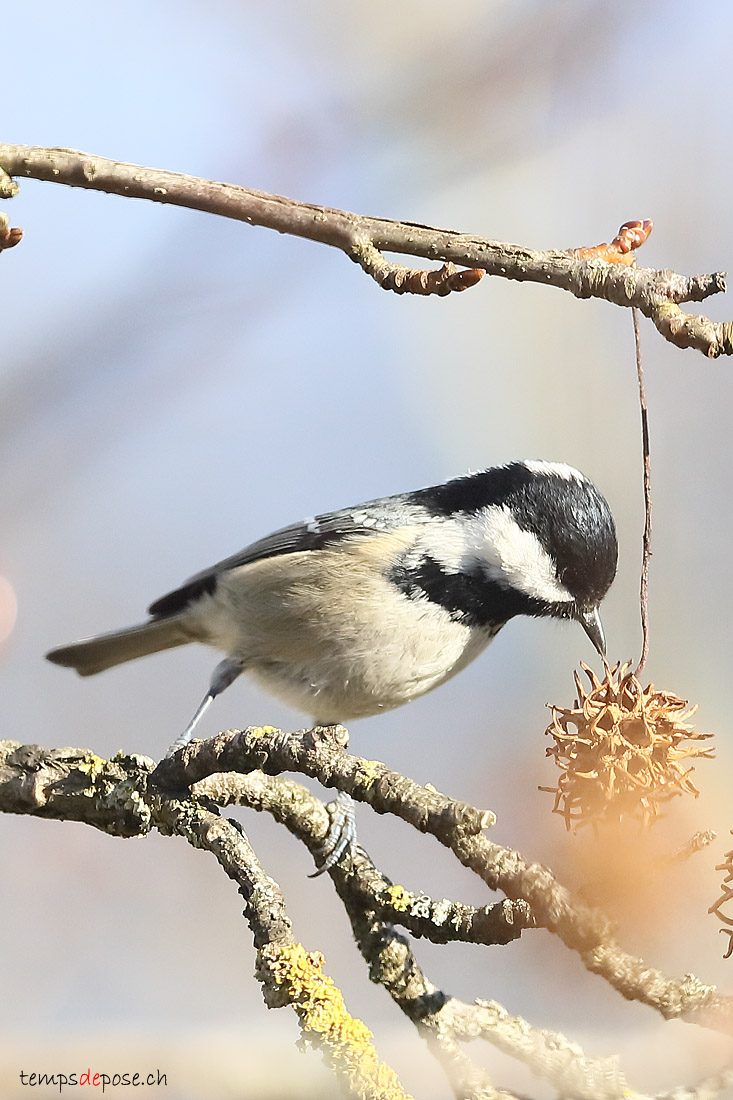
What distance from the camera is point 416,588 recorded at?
1.91 meters

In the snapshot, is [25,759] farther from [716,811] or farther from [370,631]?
[716,811]

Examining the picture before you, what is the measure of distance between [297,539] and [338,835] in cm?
83

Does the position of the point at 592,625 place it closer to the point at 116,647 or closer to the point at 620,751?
the point at 620,751

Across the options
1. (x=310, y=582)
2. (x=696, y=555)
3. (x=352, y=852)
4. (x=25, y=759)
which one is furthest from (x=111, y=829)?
(x=696, y=555)

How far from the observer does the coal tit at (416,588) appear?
1.87 m

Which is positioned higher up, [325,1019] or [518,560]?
[518,560]

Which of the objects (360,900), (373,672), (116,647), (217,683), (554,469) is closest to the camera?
(360,900)

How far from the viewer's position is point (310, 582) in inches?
78.9

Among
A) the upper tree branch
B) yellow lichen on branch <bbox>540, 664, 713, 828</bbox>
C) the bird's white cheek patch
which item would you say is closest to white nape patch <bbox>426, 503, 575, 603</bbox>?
the bird's white cheek patch

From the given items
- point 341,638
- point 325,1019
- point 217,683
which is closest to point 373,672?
point 341,638

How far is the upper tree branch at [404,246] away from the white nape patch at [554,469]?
34.6 inches

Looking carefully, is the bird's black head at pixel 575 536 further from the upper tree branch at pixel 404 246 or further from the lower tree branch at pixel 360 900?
the upper tree branch at pixel 404 246

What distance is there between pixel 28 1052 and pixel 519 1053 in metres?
0.79

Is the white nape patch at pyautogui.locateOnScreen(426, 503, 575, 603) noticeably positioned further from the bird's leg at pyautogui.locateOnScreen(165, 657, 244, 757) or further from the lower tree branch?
the lower tree branch
